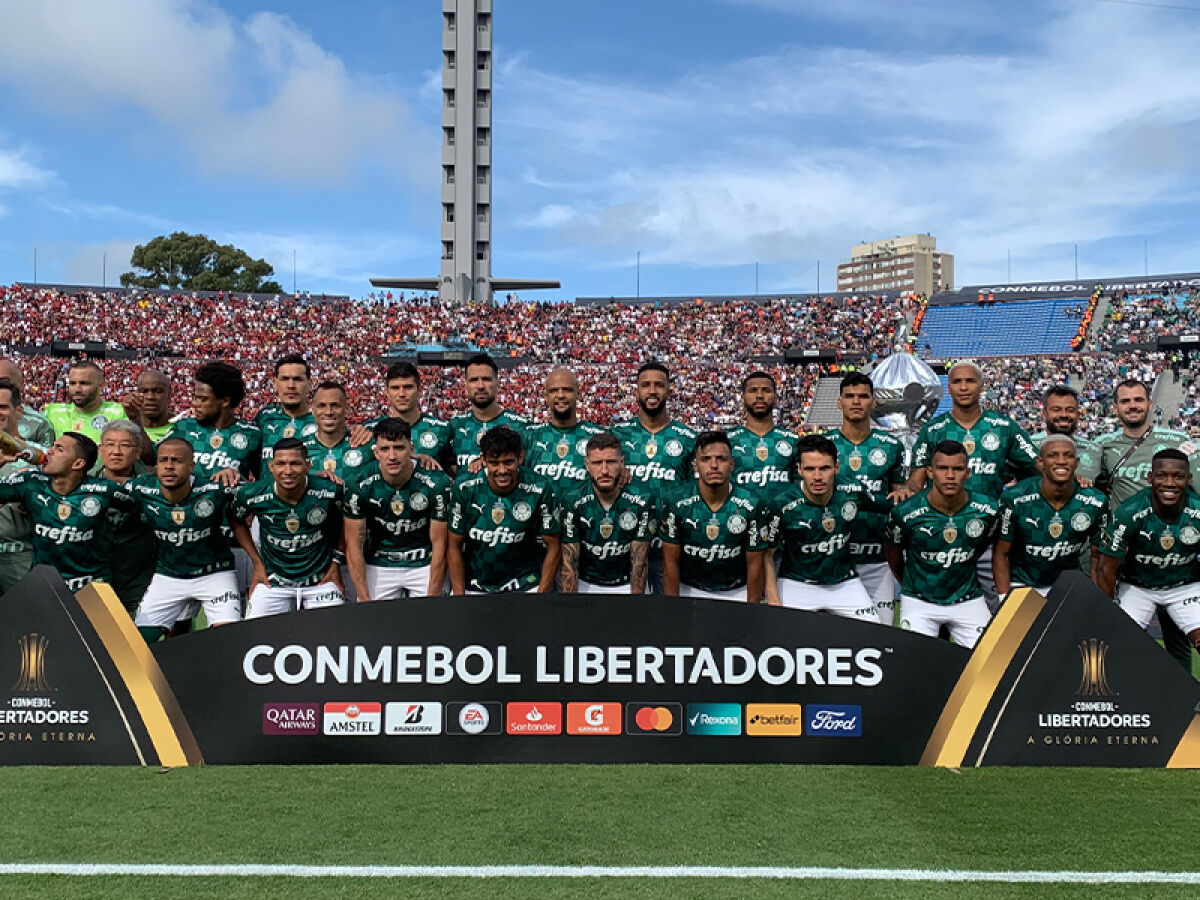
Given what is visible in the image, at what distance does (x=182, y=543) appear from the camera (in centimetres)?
648

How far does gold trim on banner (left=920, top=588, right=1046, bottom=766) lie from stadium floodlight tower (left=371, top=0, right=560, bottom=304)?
156ft

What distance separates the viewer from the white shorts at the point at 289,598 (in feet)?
20.8

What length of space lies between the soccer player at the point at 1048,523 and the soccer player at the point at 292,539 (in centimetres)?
412

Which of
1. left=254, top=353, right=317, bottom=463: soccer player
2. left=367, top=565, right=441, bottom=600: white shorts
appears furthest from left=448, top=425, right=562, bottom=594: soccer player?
left=254, top=353, right=317, bottom=463: soccer player

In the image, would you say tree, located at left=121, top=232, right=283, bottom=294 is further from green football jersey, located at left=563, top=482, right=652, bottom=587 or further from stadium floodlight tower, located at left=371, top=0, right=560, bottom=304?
green football jersey, located at left=563, top=482, right=652, bottom=587

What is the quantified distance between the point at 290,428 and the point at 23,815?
125 inches

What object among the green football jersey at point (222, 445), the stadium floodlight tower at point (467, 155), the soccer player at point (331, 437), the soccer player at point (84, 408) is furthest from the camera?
the stadium floodlight tower at point (467, 155)

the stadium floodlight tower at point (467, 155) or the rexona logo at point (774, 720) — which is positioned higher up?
the stadium floodlight tower at point (467, 155)

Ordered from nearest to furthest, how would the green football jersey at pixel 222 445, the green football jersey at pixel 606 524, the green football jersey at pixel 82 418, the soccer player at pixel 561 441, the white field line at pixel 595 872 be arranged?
1. the white field line at pixel 595 872
2. the green football jersey at pixel 606 524
3. the soccer player at pixel 561 441
4. the green football jersey at pixel 222 445
5. the green football jersey at pixel 82 418

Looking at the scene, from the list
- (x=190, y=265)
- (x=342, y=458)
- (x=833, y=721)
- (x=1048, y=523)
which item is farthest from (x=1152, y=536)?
(x=190, y=265)

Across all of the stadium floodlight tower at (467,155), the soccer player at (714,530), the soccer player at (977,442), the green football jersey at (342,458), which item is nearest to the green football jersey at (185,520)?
the green football jersey at (342,458)

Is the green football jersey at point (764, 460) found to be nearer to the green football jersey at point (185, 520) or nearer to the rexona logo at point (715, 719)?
the rexona logo at point (715, 719)

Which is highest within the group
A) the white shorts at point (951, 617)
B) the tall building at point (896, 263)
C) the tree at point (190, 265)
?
the tall building at point (896, 263)

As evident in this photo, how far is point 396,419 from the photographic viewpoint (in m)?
6.52
